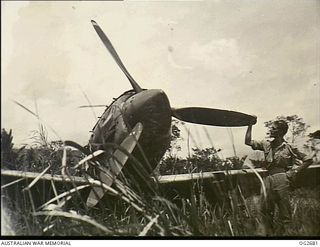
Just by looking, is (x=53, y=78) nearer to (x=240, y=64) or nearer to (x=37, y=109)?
(x=37, y=109)

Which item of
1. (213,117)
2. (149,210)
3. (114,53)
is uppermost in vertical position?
(114,53)

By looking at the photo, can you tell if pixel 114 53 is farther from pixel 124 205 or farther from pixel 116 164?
pixel 124 205

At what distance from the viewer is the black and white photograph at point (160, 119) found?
11.6ft

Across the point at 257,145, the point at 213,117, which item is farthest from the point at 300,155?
the point at 213,117

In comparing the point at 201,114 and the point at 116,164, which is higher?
the point at 201,114

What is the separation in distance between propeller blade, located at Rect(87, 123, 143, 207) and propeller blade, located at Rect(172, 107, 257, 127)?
0.34m

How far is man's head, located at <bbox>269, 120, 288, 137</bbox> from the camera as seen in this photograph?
149 inches

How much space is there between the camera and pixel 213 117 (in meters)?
3.75

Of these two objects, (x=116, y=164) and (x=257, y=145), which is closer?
(x=116, y=164)

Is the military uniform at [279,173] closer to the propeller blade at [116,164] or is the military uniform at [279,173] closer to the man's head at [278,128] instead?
the man's head at [278,128]

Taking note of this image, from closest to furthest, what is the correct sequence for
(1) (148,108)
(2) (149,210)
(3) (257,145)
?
(2) (149,210)
(1) (148,108)
(3) (257,145)

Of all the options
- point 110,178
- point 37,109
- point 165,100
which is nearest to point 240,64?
point 165,100

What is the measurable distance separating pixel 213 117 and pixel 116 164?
2.63ft

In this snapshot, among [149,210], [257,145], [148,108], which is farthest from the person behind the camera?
[257,145]
